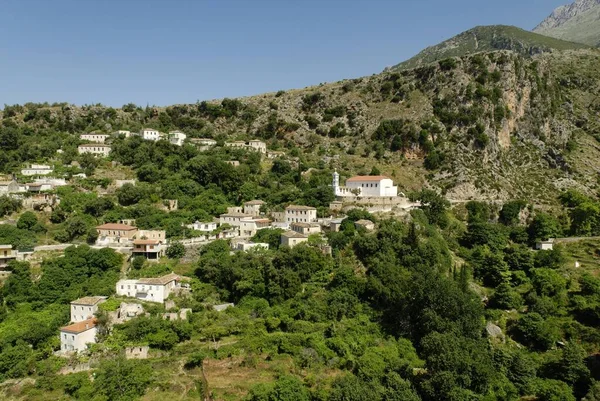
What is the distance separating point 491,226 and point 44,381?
148 feet

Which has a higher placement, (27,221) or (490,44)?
(490,44)

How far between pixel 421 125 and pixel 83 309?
57.3 meters

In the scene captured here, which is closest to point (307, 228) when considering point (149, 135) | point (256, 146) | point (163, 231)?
point (163, 231)

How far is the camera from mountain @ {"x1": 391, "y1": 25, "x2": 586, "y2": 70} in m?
133

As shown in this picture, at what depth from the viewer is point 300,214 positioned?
4669 centimetres

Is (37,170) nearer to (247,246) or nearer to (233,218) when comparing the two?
(233,218)

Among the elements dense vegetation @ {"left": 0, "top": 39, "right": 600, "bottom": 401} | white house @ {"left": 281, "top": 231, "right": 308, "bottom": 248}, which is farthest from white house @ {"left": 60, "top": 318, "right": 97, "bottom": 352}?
white house @ {"left": 281, "top": 231, "right": 308, "bottom": 248}

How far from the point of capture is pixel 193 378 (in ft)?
94.0

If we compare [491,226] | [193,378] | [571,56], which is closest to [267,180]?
[491,226]

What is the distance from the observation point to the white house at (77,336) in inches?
1223

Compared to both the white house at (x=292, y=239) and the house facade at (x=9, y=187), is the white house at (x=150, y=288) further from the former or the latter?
the house facade at (x=9, y=187)

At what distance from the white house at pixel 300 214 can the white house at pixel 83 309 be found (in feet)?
67.2

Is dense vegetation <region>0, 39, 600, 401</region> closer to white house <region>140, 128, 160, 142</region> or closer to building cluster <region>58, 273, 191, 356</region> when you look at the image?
building cluster <region>58, 273, 191, 356</region>

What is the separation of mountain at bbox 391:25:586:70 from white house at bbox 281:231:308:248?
104m
